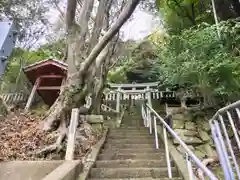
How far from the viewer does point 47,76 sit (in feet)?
33.3

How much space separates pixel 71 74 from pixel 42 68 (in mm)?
4514

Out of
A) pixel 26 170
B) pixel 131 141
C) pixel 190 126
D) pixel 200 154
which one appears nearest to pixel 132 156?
pixel 131 141

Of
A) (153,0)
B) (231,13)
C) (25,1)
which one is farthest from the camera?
(153,0)

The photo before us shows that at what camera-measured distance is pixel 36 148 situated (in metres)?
5.30

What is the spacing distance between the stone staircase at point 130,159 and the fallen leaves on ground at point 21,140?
1.37m

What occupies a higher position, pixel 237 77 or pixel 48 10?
pixel 48 10

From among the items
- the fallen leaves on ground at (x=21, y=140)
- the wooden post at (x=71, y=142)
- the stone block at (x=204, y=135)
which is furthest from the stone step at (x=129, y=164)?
the stone block at (x=204, y=135)

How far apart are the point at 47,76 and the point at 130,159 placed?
6468 millimetres

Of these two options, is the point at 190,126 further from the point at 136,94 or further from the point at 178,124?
the point at 136,94

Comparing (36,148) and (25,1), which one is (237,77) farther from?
(25,1)

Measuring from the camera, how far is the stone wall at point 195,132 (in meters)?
6.19

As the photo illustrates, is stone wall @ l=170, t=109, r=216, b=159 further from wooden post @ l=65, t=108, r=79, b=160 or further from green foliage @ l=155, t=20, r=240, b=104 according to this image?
wooden post @ l=65, t=108, r=79, b=160

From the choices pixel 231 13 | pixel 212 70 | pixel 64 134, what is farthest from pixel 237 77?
pixel 231 13

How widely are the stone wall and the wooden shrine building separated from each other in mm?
4855
